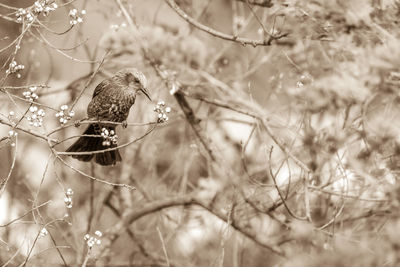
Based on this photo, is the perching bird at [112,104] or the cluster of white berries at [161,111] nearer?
the cluster of white berries at [161,111]

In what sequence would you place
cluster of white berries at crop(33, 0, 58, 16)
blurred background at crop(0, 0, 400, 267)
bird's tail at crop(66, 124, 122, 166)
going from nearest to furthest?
blurred background at crop(0, 0, 400, 267) < cluster of white berries at crop(33, 0, 58, 16) < bird's tail at crop(66, 124, 122, 166)

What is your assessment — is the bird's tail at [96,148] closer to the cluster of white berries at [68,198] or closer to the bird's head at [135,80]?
the bird's head at [135,80]

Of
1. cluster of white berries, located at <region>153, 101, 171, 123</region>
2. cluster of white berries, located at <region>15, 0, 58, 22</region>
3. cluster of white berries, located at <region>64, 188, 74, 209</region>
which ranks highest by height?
cluster of white berries, located at <region>15, 0, 58, 22</region>

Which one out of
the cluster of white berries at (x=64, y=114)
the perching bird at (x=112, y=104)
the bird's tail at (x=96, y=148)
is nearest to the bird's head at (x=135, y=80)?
the perching bird at (x=112, y=104)

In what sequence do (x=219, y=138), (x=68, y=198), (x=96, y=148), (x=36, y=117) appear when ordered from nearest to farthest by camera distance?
(x=36, y=117) < (x=68, y=198) < (x=96, y=148) < (x=219, y=138)

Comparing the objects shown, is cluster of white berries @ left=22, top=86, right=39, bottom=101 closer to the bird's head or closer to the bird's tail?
the bird's tail

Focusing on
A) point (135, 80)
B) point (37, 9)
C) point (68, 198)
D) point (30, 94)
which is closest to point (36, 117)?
point (30, 94)

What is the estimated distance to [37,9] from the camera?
394 centimetres

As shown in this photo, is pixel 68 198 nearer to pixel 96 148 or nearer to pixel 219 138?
pixel 96 148

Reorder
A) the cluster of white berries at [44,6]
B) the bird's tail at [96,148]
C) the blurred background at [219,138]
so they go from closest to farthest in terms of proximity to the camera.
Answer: the blurred background at [219,138], the cluster of white berries at [44,6], the bird's tail at [96,148]

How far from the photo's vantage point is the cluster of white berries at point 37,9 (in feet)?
13.0

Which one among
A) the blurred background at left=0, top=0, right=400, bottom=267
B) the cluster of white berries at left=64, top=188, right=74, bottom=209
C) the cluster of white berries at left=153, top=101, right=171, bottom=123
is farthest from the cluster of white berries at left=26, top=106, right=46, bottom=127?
the cluster of white berries at left=153, top=101, right=171, bottom=123

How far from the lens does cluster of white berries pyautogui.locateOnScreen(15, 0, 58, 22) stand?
396 centimetres

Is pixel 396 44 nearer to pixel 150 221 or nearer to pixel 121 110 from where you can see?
pixel 121 110
